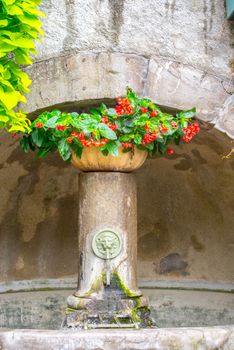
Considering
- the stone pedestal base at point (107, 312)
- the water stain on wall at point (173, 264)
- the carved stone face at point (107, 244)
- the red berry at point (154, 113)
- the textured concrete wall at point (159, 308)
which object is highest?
the red berry at point (154, 113)

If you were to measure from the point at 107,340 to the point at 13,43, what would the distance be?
154cm

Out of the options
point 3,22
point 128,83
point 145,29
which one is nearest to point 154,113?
point 128,83

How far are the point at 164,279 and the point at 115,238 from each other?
169cm

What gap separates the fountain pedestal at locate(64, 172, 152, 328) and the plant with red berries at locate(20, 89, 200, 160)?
0.25 meters

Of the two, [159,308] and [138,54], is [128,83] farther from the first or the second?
[159,308]

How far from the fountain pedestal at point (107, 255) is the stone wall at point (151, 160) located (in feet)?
1.80

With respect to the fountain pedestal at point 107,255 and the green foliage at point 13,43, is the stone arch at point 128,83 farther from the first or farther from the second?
the fountain pedestal at point 107,255

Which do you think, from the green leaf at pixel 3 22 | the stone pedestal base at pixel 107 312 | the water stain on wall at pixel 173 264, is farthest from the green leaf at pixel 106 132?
the water stain on wall at pixel 173 264

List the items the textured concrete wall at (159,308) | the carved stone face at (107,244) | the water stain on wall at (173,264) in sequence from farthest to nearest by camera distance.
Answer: the water stain on wall at (173,264), the textured concrete wall at (159,308), the carved stone face at (107,244)

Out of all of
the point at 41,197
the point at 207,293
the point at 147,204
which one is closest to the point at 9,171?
the point at 41,197

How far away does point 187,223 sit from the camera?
214 inches

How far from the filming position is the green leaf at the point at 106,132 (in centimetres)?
361

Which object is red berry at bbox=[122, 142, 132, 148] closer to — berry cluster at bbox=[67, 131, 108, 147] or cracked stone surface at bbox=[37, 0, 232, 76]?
berry cluster at bbox=[67, 131, 108, 147]

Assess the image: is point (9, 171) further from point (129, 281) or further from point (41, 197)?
point (129, 281)
